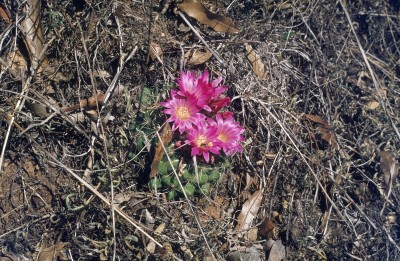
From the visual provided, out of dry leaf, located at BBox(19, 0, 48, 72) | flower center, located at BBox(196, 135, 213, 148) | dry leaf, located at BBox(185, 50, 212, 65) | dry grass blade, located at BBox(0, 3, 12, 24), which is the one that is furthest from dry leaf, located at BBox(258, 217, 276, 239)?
dry grass blade, located at BBox(0, 3, 12, 24)

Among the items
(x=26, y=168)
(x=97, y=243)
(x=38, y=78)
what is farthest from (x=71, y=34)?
(x=97, y=243)

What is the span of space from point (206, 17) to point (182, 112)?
2.33ft

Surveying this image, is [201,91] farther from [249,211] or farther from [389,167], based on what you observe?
[389,167]

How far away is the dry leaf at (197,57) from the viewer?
10.5ft

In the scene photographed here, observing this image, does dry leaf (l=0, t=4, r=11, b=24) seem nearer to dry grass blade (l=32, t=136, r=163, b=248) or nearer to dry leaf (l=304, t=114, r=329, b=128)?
dry grass blade (l=32, t=136, r=163, b=248)

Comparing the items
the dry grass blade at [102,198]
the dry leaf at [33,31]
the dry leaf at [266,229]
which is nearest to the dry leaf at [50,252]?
the dry grass blade at [102,198]

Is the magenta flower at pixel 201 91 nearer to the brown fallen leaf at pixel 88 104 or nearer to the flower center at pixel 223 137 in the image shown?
the flower center at pixel 223 137

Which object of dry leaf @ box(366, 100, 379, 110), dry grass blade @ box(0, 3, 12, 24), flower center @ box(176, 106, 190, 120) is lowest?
dry leaf @ box(366, 100, 379, 110)

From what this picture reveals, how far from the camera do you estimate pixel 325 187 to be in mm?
3260

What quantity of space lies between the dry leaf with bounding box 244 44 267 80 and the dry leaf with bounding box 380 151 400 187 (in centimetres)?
98

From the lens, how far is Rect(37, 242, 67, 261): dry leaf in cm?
277

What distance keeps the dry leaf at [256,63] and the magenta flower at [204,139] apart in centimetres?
68

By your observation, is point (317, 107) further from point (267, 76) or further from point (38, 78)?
point (38, 78)

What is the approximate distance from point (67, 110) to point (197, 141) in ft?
2.48
